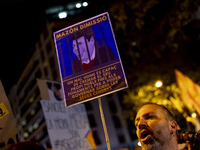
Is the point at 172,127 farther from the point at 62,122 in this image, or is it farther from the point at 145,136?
the point at 62,122

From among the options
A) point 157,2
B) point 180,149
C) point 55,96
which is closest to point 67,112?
point 55,96

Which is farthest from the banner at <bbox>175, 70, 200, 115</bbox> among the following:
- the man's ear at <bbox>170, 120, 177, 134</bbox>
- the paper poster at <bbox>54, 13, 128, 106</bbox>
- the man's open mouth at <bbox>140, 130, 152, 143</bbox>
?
the man's open mouth at <bbox>140, 130, 152, 143</bbox>

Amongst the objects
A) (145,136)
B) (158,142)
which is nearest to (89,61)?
(145,136)

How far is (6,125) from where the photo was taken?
3.80 metres

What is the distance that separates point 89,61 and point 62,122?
2083 millimetres

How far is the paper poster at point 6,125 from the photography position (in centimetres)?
369

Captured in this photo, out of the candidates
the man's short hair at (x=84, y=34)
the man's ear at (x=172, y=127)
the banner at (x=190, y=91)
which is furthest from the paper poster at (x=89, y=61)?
the banner at (x=190, y=91)

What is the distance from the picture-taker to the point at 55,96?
6.37m

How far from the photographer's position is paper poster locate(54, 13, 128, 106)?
14.8ft

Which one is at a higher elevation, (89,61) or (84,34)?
(84,34)

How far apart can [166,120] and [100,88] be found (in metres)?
1.60

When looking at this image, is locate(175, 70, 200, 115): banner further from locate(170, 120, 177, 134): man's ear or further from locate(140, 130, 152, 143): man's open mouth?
locate(140, 130, 152, 143): man's open mouth

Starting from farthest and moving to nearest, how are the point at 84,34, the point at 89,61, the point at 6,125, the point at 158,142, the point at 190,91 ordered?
the point at 190,91 < the point at 84,34 < the point at 89,61 < the point at 6,125 < the point at 158,142

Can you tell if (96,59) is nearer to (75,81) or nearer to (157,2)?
(75,81)
